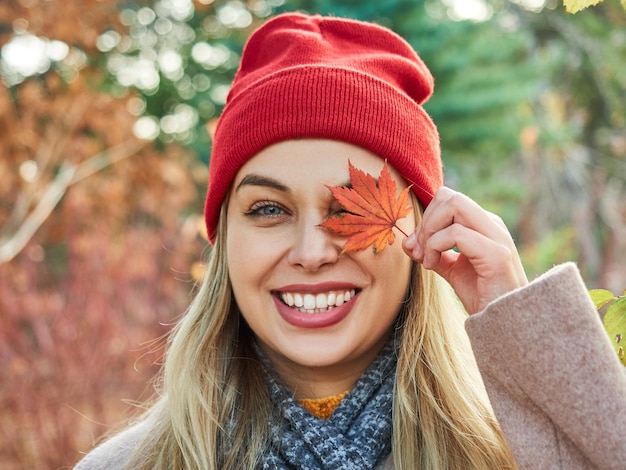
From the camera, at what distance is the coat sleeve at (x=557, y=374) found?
58.1 inches

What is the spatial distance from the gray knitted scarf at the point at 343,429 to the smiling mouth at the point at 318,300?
282 mm

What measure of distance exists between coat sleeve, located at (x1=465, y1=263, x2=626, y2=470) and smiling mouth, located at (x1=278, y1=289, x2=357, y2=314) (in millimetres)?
428

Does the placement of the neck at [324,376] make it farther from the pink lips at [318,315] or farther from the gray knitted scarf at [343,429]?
the pink lips at [318,315]

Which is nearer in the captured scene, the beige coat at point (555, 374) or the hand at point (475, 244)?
the beige coat at point (555, 374)

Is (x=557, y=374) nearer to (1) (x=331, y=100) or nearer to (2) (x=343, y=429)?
(2) (x=343, y=429)

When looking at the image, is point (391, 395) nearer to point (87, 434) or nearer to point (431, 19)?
point (87, 434)

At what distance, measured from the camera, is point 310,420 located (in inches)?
78.0

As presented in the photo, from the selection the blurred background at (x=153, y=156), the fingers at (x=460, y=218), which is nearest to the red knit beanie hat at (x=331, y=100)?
the fingers at (x=460, y=218)

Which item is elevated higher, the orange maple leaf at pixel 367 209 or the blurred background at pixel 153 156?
the orange maple leaf at pixel 367 209

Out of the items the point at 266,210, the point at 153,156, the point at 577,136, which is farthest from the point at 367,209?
the point at 577,136

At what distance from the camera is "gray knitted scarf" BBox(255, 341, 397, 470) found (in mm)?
1904

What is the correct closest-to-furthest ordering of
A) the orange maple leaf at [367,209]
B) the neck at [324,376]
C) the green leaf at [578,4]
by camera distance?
the green leaf at [578,4] → the orange maple leaf at [367,209] → the neck at [324,376]

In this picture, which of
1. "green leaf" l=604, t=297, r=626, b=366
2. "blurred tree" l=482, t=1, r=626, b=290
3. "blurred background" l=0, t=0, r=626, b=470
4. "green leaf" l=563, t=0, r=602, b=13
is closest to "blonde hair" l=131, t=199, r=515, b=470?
"green leaf" l=604, t=297, r=626, b=366

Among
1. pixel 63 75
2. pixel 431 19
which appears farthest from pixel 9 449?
pixel 431 19
